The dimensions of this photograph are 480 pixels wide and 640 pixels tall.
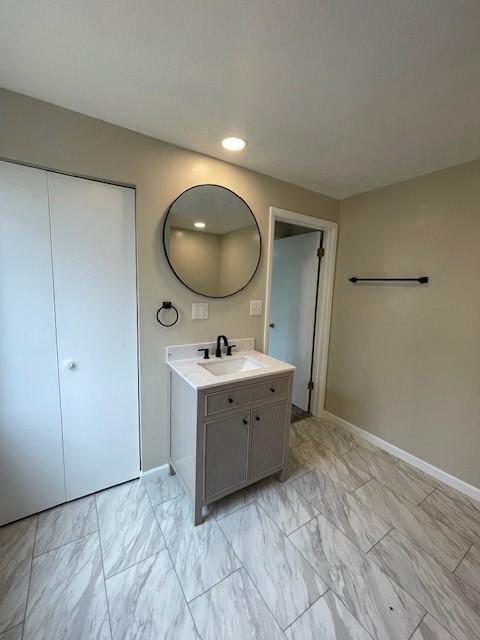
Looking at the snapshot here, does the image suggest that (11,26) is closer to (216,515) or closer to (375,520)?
(216,515)

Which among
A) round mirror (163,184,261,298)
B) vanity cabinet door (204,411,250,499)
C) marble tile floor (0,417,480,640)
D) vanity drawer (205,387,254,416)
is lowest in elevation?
marble tile floor (0,417,480,640)

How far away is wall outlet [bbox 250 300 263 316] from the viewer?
2.18m

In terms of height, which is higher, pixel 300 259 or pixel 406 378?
pixel 300 259

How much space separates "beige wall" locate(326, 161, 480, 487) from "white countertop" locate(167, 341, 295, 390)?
106 cm

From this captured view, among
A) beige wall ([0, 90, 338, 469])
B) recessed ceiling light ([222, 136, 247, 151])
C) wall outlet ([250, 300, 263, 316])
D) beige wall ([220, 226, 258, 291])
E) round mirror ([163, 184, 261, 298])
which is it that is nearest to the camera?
beige wall ([0, 90, 338, 469])

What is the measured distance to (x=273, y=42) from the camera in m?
0.99

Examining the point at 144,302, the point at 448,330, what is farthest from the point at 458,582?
the point at 144,302

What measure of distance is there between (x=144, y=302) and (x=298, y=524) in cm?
165

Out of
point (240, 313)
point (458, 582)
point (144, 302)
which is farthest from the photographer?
point (240, 313)

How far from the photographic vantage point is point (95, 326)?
1622mm

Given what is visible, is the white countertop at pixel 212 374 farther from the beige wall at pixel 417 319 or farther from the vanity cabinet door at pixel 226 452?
the beige wall at pixel 417 319

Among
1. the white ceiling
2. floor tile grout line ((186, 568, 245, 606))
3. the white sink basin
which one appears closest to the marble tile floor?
floor tile grout line ((186, 568, 245, 606))

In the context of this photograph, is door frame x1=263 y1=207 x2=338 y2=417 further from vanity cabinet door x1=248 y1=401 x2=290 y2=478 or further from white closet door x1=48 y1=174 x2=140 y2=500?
white closet door x1=48 y1=174 x2=140 y2=500

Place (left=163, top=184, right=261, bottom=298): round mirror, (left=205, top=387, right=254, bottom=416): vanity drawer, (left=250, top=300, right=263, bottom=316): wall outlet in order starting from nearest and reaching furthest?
(left=205, top=387, right=254, bottom=416): vanity drawer
(left=163, top=184, right=261, bottom=298): round mirror
(left=250, top=300, right=263, bottom=316): wall outlet
